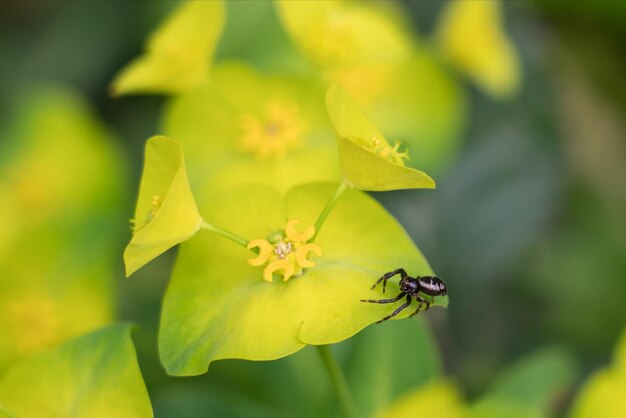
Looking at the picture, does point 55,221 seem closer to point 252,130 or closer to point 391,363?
point 252,130

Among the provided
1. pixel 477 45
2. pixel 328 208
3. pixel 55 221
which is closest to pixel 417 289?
pixel 328 208

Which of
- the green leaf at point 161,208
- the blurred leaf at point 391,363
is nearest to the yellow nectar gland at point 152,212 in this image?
the green leaf at point 161,208

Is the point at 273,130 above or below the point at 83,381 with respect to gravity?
above

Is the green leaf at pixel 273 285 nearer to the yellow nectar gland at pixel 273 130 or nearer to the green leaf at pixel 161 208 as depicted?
the green leaf at pixel 161 208

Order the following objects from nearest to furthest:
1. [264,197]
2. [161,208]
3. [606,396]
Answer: [161,208], [264,197], [606,396]

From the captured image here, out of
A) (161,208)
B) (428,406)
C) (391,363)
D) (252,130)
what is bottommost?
(391,363)

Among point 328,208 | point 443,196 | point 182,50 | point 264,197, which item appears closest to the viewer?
point 328,208

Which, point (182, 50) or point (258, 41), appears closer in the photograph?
point (182, 50)
